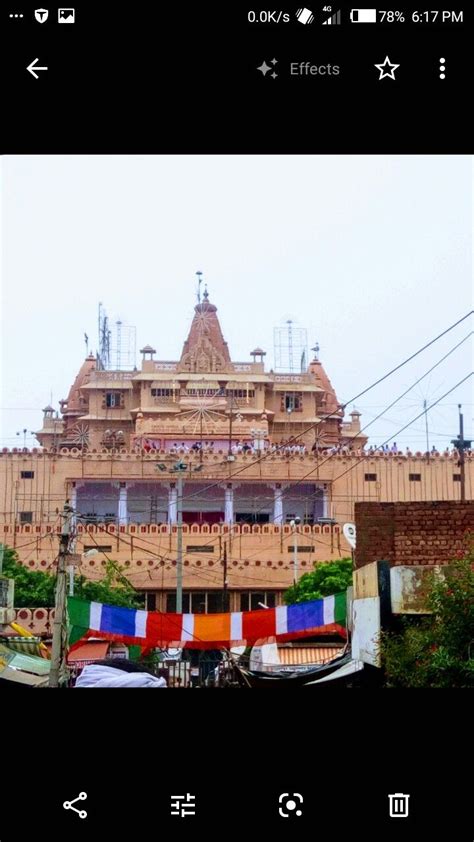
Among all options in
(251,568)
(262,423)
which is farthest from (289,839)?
(262,423)

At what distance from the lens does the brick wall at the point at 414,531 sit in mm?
11250

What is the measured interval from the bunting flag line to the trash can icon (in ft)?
34.4

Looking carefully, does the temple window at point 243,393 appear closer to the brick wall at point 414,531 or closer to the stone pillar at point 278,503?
the stone pillar at point 278,503

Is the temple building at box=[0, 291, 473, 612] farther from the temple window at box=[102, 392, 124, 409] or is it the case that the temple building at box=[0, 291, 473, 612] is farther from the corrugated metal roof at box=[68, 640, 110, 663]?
the corrugated metal roof at box=[68, 640, 110, 663]

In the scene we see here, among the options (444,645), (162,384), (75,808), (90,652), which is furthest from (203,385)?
(75,808)

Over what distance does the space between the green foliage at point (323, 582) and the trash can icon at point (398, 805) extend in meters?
28.0

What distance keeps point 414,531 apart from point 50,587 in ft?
79.3

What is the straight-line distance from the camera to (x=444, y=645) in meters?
8.03
